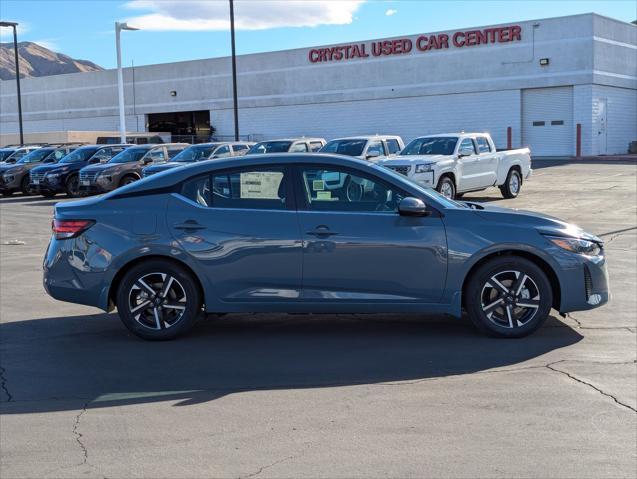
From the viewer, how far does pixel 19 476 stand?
4.27m

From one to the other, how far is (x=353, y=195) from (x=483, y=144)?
14.7 meters

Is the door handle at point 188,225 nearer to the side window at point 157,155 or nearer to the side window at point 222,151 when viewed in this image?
the side window at point 222,151

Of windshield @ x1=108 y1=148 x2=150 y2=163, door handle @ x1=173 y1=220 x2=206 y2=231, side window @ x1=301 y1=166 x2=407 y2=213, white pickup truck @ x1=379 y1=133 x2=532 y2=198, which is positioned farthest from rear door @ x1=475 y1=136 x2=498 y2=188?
door handle @ x1=173 y1=220 x2=206 y2=231

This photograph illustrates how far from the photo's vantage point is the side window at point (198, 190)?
23.2 feet

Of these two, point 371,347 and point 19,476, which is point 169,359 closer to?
point 371,347

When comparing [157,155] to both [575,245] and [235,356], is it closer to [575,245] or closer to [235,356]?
[235,356]

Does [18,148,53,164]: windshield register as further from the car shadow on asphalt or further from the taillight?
the taillight

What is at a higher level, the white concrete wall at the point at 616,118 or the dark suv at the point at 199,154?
the white concrete wall at the point at 616,118

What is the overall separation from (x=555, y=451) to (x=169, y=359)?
3388 millimetres

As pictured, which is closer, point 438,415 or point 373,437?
point 373,437

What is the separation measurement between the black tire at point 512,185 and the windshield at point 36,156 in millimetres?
18047

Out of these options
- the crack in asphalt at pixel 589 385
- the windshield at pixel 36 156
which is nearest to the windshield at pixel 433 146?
the crack in asphalt at pixel 589 385

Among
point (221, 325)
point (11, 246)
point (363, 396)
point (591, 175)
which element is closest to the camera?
point (363, 396)

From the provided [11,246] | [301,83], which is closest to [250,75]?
[301,83]
